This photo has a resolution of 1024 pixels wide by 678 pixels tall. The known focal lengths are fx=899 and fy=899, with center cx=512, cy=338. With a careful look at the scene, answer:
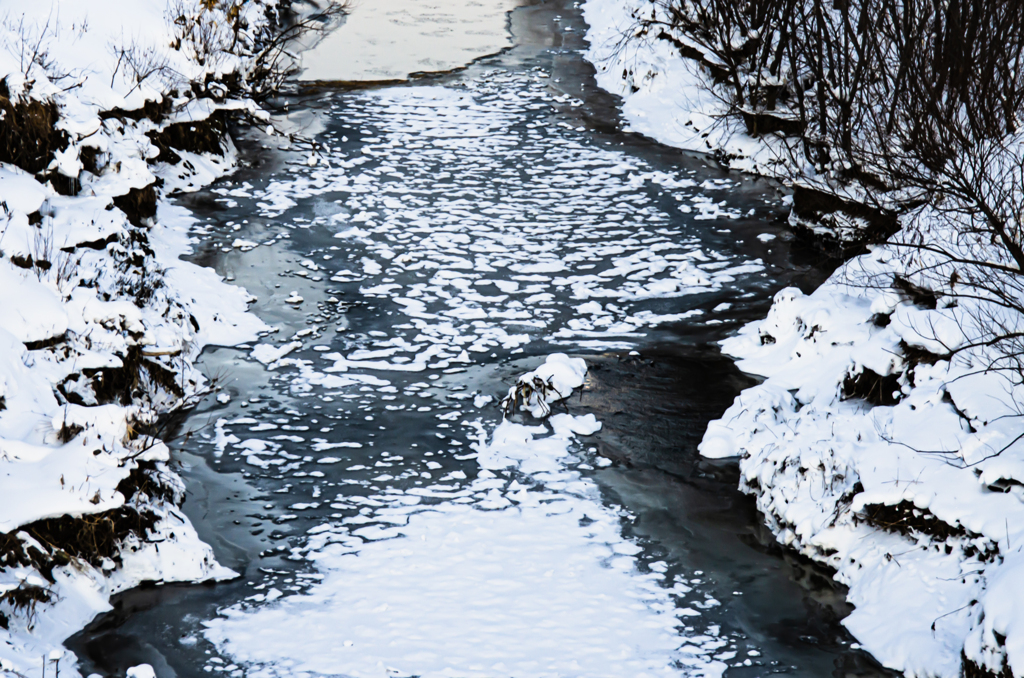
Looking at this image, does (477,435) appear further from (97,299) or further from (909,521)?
(97,299)

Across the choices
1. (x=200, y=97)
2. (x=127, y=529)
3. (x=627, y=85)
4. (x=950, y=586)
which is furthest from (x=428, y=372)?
(x=627, y=85)

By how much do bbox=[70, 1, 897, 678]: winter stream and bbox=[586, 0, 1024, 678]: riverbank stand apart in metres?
0.33

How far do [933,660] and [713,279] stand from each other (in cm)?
600

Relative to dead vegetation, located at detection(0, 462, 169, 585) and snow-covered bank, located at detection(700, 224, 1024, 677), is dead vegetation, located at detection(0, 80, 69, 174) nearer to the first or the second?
dead vegetation, located at detection(0, 462, 169, 585)

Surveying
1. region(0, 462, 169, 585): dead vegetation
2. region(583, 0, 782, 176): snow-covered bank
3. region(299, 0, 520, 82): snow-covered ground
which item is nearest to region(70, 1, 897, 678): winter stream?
region(0, 462, 169, 585): dead vegetation

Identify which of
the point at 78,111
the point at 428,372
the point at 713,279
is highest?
the point at 78,111

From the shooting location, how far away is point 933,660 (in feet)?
18.3

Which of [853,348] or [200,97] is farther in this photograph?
[200,97]

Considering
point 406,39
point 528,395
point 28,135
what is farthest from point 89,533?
point 406,39

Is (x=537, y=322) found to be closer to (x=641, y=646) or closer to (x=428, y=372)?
(x=428, y=372)

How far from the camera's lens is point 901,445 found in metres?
6.88

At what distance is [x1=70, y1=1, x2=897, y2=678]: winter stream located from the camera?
5.88m

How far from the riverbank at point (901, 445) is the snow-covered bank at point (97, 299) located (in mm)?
4578

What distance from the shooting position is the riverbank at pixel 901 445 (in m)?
5.80
